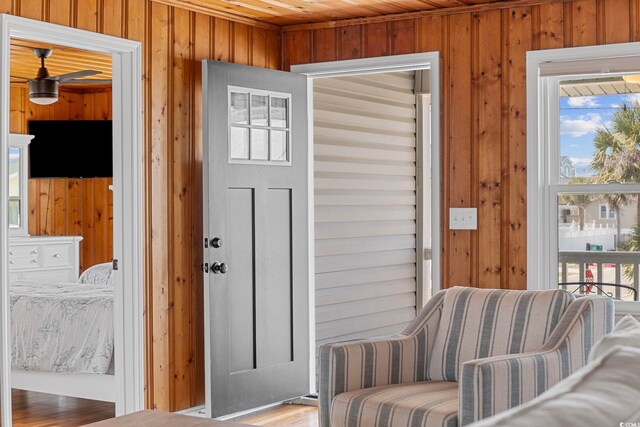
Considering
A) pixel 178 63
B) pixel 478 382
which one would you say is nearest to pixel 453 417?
pixel 478 382

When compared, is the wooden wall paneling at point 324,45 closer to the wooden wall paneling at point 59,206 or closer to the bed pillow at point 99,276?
the bed pillow at point 99,276

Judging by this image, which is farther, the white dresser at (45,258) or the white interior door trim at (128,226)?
the white dresser at (45,258)

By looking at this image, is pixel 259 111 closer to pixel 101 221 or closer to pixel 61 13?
pixel 61 13

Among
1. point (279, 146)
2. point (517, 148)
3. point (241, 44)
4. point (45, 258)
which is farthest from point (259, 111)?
point (45, 258)

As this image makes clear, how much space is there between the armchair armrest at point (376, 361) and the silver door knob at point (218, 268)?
140cm

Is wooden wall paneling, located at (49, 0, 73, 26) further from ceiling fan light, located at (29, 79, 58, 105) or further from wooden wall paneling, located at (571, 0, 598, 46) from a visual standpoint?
wooden wall paneling, located at (571, 0, 598, 46)

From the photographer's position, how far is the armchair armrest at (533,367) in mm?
3104

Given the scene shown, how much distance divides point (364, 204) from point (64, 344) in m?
2.41

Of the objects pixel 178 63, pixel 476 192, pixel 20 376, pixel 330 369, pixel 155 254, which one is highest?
pixel 178 63

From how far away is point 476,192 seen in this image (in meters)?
4.98

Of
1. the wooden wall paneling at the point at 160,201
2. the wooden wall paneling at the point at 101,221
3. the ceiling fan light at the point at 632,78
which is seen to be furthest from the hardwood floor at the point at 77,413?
the wooden wall paneling at the point at 101,221

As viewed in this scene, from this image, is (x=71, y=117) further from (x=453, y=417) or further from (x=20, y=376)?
(x=453, y=417)

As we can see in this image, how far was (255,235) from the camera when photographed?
5.19 m

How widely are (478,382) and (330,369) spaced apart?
0.67 meters
